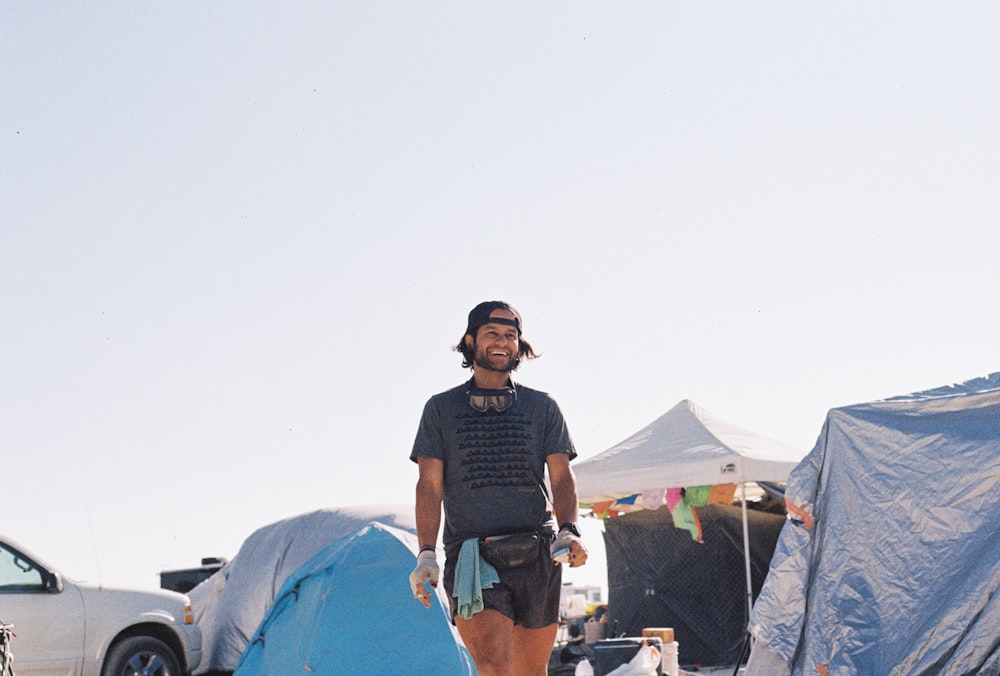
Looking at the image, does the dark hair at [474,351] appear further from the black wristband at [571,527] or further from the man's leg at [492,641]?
the man's leg at [492,641]

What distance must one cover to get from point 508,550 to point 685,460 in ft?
27.0

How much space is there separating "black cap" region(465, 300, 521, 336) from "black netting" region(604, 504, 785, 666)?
29.6 ft

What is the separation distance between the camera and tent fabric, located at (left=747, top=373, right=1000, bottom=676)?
7516mm

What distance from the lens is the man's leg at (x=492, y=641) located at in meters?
4.32

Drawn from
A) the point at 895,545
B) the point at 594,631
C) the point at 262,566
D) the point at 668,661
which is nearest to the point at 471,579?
the point at 895,545

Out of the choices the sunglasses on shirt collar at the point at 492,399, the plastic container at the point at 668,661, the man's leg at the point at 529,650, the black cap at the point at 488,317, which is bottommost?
the plastic container at the point at 668,661

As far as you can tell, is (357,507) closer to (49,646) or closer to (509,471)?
(49,646)

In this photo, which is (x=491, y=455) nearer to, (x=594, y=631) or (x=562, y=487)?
(x=562, y=487)

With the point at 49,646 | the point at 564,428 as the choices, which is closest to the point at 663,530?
the point at 49,646

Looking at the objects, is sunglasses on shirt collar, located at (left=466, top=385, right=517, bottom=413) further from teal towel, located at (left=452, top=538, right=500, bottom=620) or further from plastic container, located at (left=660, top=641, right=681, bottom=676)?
plastic container, located at (left=660, top=641, right=681, bottom=676)

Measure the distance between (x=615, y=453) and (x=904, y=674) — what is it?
579 centimetres

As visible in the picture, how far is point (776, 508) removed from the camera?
13930mm

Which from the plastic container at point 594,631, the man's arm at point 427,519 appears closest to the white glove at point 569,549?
the man's arm at point 427,519

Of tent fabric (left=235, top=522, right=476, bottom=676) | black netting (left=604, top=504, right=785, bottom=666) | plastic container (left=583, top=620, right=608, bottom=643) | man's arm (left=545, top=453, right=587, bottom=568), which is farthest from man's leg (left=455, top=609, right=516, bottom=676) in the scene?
plastic container (left=583, top=620, right=608, bottom=643)
